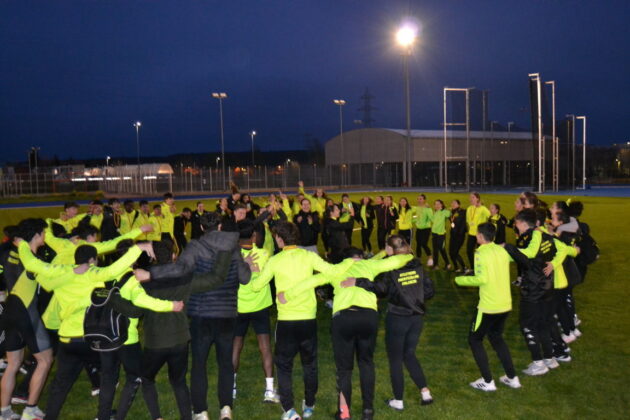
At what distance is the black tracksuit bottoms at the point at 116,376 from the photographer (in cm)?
452

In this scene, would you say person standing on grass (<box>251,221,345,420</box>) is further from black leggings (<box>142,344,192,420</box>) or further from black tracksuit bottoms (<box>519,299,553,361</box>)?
black tracksuit bottoms (<box>519,299,553,361</box>)

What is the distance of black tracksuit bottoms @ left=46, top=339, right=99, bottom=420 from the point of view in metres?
4.51

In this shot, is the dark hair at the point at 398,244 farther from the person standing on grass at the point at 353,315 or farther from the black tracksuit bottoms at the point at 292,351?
the black tracksuit bottoms at the point at 292,351

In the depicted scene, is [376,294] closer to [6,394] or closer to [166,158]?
[6,394]

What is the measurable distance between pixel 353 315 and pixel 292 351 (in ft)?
2.31

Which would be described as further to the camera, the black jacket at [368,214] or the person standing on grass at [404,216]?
the black jacket at [368,214]

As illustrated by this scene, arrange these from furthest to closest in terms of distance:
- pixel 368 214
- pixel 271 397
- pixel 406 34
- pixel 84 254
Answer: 1. pixel 406 34
2. pixel 368 214
3. pixel 271 397
4. pixel 84 254

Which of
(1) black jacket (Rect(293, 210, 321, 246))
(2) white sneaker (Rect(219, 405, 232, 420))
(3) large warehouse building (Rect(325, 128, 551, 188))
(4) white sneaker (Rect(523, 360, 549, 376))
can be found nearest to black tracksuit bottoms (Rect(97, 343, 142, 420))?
(2) white sneaker (Rect(219, 405, 232, 420))

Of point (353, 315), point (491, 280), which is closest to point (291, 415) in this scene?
point (353, 315)

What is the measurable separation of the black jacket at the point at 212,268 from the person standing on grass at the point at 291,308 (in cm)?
24

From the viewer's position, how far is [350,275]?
478 cm

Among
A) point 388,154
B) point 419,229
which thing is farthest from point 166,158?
point 419,229

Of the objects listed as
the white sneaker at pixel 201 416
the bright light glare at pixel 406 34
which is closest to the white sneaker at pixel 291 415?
the white sneaker at pixel 201 416

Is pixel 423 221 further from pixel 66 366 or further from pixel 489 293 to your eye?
pixel 66 366
